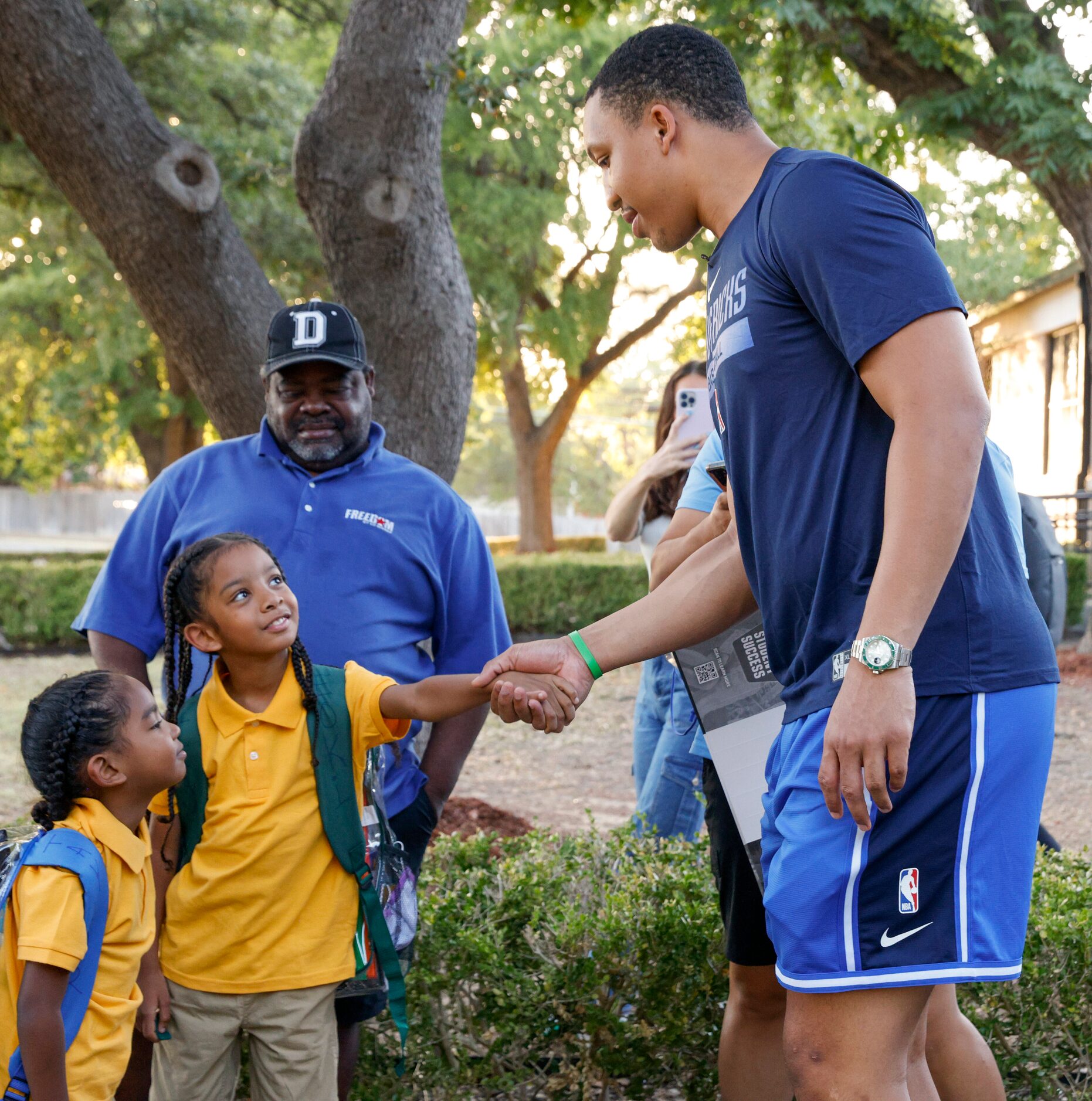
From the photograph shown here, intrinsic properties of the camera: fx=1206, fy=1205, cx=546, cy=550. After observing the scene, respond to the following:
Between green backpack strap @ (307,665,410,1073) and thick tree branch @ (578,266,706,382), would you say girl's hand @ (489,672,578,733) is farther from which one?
thick tree branch @ (578,266,706,382)

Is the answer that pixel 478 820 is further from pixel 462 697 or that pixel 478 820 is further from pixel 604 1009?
pixel 462 697

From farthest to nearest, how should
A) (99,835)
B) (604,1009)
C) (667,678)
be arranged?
(667,678) → (604,1009) → (99,835)

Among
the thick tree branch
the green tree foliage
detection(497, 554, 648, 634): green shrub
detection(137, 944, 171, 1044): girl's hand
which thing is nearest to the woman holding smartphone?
detection(137, 944, 171, 1044): girl's hand

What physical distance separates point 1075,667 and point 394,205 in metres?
10.3

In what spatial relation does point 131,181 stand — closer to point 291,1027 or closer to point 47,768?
point 47,768

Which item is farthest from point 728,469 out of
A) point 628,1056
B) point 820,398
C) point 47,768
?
point 628,1056

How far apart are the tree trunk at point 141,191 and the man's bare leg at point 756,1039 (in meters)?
3.26

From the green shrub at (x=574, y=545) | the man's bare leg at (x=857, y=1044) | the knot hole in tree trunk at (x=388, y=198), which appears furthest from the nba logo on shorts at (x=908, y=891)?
the green shrub at (x=574, y=545)

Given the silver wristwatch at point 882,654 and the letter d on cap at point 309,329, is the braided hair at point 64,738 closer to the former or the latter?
the letter d on cap at point 309,329

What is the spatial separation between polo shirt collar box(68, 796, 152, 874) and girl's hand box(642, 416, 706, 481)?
2.44 meters

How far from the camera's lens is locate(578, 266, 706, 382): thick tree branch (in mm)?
23797

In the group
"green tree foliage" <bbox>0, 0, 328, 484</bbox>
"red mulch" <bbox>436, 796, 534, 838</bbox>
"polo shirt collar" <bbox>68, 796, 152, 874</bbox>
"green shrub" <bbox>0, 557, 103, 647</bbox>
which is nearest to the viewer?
"polo shirt collar" <bbox>68, 796, 152, 874</bbox>

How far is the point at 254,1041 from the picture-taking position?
2705 mm

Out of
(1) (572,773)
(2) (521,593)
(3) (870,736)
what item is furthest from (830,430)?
(2) (521,593)
